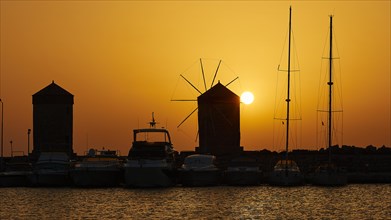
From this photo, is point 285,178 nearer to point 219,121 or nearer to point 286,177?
point 286,177

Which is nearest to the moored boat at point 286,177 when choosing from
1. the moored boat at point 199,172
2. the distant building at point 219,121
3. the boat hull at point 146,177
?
the moored boat at point 199,172

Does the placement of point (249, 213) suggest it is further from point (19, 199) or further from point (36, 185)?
point (36, 185)

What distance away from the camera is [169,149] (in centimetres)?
11294

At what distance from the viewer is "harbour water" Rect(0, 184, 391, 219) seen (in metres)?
82.6

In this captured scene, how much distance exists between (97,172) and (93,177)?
67 centimetres

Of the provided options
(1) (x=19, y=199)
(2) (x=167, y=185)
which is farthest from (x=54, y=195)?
(2) (x=167, y=185)

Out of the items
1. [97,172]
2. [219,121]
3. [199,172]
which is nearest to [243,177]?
[199,172]

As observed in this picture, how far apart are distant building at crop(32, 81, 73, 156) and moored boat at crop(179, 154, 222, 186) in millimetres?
37565

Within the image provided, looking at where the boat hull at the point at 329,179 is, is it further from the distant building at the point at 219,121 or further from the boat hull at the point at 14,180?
the distant building at the point at 219,121

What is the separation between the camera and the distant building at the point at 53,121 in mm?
146750

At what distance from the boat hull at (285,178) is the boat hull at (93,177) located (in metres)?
16.9

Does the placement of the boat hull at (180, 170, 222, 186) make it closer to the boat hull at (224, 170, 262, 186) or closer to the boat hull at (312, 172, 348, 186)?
the boat hull at (224, 170, 262, 186)

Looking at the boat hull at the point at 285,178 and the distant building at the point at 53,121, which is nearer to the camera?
the boat hull at the point at 285,178

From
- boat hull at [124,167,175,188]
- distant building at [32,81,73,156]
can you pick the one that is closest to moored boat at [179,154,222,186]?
boat hull at [124,167,175,188]
